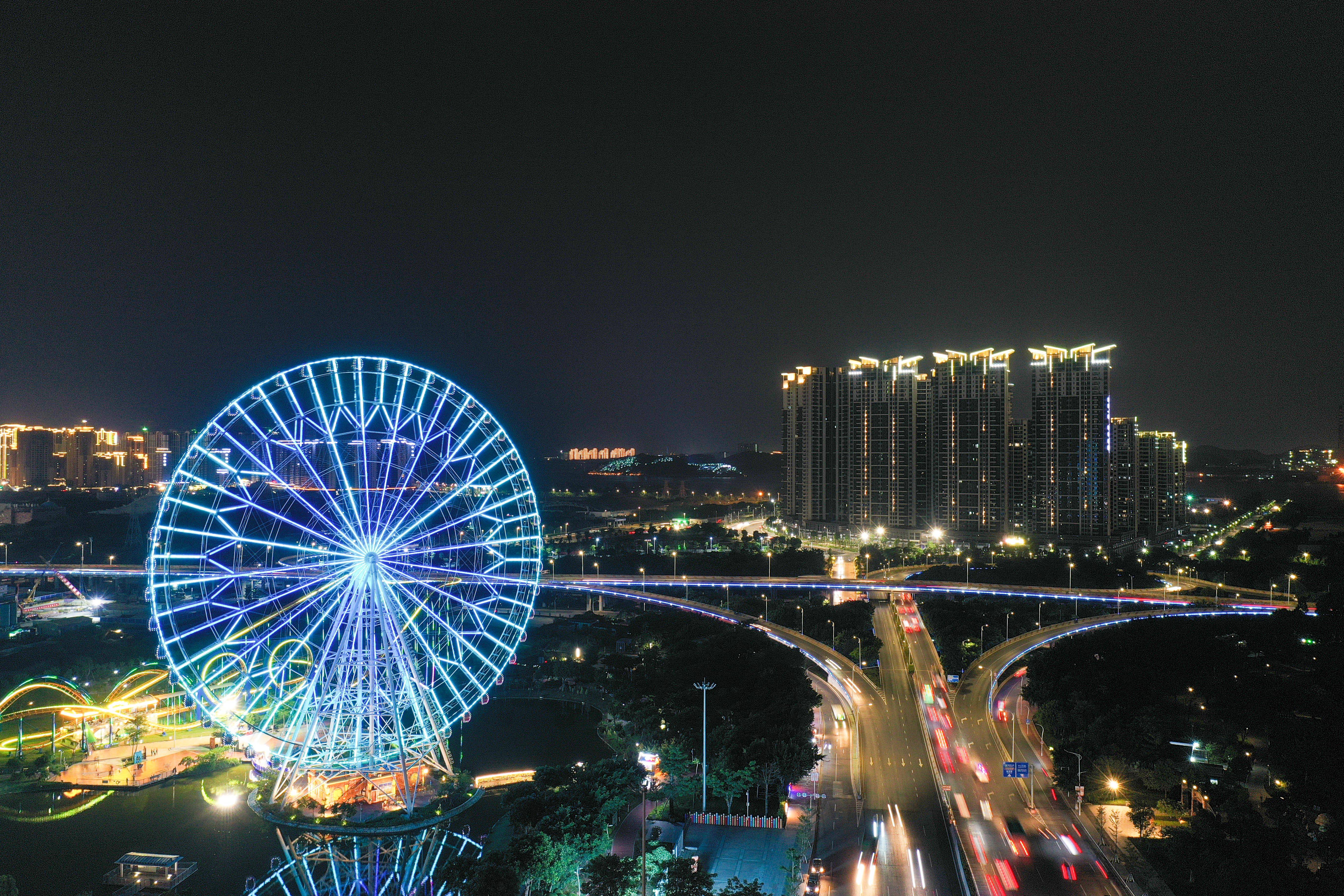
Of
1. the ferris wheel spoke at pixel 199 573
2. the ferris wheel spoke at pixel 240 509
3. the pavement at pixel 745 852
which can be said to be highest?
the ferris wheel spoke at pixel 240 509

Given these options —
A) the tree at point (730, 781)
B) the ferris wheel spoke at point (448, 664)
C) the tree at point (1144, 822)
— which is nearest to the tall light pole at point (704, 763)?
the tree at point (730, 781)

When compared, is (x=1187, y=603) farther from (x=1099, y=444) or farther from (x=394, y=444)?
(x=394, y=444)

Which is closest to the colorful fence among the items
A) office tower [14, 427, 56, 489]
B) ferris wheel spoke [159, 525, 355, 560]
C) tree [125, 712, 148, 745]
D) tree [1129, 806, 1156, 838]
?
tree [1129, 806, 1156, 838]

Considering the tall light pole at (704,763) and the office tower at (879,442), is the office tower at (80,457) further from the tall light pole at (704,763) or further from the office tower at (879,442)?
the tall light pole at (704,763)

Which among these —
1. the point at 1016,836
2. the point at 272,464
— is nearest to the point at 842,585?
the point at 1016,836

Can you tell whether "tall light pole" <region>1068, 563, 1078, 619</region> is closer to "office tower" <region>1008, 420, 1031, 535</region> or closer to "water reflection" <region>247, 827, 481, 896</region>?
"office tower" <region>1008, 420, 1031, 535</region>

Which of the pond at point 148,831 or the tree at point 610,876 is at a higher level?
the tree at point 610,876

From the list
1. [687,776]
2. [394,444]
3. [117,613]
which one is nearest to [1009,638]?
[687,776]
